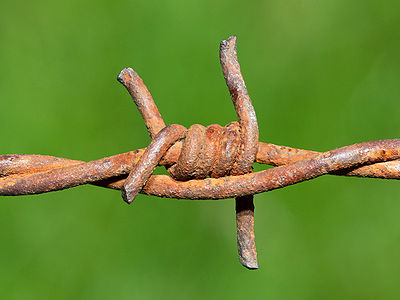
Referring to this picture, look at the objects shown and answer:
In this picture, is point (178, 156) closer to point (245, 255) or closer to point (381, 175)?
point (245, 255)

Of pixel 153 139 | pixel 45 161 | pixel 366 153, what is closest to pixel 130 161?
pixel 153 139

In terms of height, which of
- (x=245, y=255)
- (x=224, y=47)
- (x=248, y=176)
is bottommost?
(x=245, y=255)

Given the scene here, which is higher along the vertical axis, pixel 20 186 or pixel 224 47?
pixel 224 47

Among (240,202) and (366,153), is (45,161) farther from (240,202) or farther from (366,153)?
(366,153)

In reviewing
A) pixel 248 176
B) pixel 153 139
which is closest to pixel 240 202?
pixel 248 176

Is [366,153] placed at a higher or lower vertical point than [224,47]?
lower
